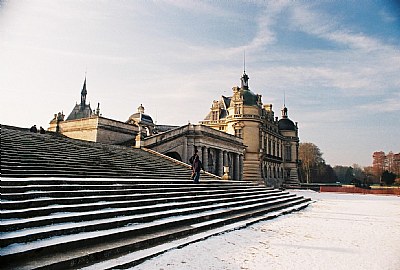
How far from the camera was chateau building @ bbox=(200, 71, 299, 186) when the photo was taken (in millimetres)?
46688

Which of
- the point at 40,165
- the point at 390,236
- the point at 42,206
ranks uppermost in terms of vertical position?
the point at 40,165

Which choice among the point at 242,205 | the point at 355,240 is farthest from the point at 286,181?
the point at 355,240

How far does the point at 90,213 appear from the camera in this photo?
7.37 meters

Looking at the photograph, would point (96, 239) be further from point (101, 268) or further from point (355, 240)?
point (355, 240)

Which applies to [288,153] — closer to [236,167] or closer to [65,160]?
[236,167]

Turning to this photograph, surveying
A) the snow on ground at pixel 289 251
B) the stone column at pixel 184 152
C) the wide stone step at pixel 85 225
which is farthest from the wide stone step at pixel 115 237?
the stone column at pixel 184 152

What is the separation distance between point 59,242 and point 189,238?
11.4 feet

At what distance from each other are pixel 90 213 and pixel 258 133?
41.4 m

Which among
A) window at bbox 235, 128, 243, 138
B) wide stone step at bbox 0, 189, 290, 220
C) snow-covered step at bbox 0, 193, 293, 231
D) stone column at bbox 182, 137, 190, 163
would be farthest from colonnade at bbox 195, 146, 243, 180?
wide stone step at bbox 0, 189, 290, 220

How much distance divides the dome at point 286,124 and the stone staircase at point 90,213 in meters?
55.2

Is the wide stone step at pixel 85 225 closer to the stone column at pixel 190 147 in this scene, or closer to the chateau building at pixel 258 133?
the stone column at pixel 190 147

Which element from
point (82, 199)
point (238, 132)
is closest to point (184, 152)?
point (238, 132)

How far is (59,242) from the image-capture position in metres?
5.66

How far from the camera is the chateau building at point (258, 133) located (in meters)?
46.7
